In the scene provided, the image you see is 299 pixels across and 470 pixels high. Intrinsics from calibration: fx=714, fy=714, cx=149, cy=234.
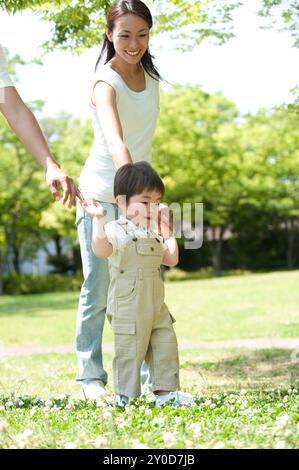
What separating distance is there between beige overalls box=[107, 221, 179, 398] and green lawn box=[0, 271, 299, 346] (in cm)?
610

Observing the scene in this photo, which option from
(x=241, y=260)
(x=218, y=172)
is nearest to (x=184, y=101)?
(x=218, y=172)

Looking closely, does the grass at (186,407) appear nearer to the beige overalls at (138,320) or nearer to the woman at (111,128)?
the beige overalls at (138,320)

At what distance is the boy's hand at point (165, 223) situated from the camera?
13.0ft

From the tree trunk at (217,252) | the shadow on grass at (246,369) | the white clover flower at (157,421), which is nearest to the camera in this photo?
the white clover flower at (157,421)

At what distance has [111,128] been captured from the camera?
398 cm

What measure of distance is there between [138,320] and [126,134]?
121 cm

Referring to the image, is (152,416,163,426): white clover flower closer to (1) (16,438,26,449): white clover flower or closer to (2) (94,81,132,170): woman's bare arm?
(1) (16,438,26,449): white clover flower

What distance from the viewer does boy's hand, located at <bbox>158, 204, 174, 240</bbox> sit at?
13.0ft

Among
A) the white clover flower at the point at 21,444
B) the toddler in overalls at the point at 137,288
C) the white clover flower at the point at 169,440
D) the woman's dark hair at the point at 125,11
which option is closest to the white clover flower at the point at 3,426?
the white clover flower at the point at 21,444

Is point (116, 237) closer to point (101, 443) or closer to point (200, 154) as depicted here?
point (101, 443)

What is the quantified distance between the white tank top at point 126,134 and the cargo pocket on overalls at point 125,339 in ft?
3.00

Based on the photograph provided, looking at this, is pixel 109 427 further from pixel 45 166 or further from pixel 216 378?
pixel 216 378

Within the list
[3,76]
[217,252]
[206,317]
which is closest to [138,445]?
[3,76]
